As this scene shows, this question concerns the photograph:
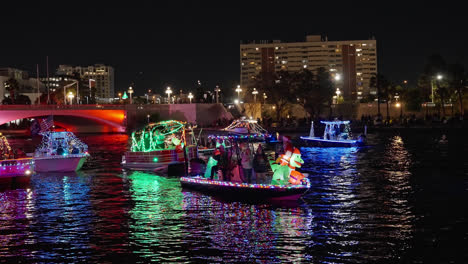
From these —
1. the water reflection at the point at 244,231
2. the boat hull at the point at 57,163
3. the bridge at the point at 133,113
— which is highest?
the bridge at the point at 133,113

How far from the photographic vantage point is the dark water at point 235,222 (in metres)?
18.1

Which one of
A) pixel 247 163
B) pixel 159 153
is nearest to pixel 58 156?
pixel 159 153

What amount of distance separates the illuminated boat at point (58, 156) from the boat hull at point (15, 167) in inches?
286

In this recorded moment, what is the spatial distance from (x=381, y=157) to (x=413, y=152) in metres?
5.33

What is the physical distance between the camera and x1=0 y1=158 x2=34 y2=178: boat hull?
3216cm

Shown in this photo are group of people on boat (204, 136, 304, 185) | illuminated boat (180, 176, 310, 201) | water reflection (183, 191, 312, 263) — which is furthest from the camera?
group of people on boat (204, 136, 304, 185)

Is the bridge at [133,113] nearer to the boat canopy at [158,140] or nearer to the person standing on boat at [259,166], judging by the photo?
the boat canopy at [158,140]

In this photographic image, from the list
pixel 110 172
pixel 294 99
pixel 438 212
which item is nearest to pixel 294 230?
pixel 438 212

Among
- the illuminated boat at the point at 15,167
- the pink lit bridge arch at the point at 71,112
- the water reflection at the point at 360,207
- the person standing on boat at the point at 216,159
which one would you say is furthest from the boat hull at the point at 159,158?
the pink lit bridge arch at the point at 71,112

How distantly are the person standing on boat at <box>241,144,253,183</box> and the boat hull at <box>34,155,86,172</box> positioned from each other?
1772 centimetres

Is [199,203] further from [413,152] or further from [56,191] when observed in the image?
[413,152]

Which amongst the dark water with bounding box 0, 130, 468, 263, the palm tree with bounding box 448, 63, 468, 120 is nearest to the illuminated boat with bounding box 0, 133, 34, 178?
the dark water with bounding box 0, 130, 468, 263

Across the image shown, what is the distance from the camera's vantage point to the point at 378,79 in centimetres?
10988

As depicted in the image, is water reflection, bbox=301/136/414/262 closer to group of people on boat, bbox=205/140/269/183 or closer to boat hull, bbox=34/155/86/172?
group of people on boat, bbox=205/140/269/183
